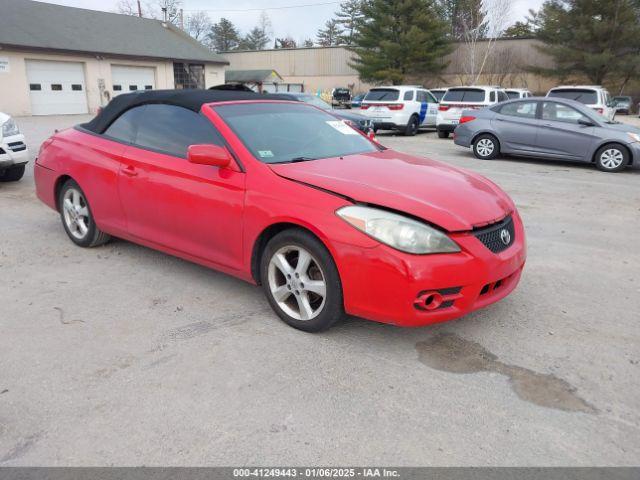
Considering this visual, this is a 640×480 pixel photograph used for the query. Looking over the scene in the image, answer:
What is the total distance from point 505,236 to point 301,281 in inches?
54.1

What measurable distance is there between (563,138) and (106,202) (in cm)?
950

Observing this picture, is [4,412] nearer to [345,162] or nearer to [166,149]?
[166,149]

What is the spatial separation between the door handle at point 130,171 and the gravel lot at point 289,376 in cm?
86

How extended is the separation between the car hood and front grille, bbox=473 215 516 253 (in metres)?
0.05

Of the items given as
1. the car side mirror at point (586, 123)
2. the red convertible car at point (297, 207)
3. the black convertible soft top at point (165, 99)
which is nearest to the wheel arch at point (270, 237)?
the red convertible car at point (297, 207)

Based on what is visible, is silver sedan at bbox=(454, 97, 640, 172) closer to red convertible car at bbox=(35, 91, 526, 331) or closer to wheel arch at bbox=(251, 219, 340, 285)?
red convertible car at bbox=(35, 91, 526, 331)

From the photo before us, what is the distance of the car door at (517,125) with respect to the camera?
36.8 feet

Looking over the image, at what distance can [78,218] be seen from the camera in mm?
5051

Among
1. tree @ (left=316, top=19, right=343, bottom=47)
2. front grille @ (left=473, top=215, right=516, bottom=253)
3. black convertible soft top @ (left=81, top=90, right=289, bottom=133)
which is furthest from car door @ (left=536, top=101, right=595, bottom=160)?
tree @ (left=316, top=19, right=343, bottom=47)

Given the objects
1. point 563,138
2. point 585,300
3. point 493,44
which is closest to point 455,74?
point 493,44

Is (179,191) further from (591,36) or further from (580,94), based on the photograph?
(591,36)

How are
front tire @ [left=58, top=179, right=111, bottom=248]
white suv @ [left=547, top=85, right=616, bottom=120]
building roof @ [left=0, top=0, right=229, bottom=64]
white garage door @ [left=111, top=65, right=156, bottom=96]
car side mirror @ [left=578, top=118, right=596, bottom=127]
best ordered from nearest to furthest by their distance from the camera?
1. front tire @ [left=58, top=179, right=111, bottom=248]
2. car side mirror @ [left=578, top=118, right=596, bottom=127]
3. white suv @ [left=547, top=85, right=616, bottom=120]
4. building roof @ [left=0, top=0, right=229, bottom=64]
5. white garage door @ [left=111, top=65, right=156, bottom=96]

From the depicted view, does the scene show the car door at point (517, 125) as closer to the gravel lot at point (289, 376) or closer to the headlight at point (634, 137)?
the headlight at point (634, 137)

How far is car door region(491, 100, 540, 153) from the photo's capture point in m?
11.2
